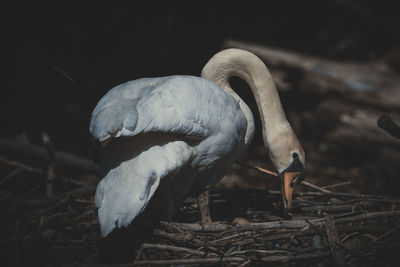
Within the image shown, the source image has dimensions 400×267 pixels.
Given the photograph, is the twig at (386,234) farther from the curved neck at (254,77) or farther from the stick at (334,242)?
the curved neck at (254,77)

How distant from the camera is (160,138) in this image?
11.0ft

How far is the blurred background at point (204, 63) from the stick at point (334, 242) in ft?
6.49

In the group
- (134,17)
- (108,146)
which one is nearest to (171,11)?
(134,17)

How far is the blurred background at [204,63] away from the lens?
20.4 ft

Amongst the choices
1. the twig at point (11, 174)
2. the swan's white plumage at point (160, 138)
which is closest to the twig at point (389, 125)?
the swan's white plumage at point (160, 138)

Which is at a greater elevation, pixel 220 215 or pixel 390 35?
Result: pixel 390 35

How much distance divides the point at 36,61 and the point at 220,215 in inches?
147

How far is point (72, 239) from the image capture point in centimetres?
369

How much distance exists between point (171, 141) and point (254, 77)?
3.75ft

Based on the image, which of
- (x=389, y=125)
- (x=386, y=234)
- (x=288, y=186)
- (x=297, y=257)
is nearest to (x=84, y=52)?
(x=288, y=186)

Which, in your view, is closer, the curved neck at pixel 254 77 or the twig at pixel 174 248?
A: the twig at pixel 174 248

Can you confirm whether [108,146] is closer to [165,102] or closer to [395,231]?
[165,102]

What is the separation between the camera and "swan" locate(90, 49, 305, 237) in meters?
3.13

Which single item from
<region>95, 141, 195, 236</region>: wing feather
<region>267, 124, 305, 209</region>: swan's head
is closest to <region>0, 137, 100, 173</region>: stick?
<region>95, 141, 195, 236</region>: wing feather
